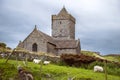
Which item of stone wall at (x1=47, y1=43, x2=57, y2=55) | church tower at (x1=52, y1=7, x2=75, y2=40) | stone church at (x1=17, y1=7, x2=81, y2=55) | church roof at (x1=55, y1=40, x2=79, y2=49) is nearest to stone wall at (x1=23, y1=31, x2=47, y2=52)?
stone church at (x1=17, y1=7, x2=81, y2=55)

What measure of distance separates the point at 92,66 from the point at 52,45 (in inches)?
1492

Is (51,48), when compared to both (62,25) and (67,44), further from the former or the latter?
(62,25)

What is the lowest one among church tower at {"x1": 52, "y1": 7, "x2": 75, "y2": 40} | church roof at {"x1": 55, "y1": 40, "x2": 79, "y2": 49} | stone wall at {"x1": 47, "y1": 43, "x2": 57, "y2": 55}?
stone wall at {"x1": 47, "y1": 43, "x2": 57, "y2": 55}

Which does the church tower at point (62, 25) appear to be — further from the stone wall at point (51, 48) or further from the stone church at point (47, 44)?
the stone wall at point (51, 48)

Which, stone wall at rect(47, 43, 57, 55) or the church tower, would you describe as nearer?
stone wall at rect(47, 43, 57, 55)

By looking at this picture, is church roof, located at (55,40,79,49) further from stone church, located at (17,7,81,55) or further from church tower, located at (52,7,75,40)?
church tower, located at (52,7,75,40)

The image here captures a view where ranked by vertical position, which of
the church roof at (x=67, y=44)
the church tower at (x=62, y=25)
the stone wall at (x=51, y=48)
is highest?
the church tower at (x=62, y=25)

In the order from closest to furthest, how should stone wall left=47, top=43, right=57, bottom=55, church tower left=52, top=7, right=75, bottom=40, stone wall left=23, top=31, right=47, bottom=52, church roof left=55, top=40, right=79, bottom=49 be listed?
stone wall left=23, top=31, right=47, bottom=52, stone wall left=47, top=43, right=57, bottom=55, church roof left=55, top=40, right=79, bottom=49, church tower left=52, top=7, right=75, bottom=40

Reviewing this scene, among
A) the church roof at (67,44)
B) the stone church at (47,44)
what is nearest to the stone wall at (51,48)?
the stone church at (47,44)

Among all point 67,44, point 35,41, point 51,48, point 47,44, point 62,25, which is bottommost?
point 51,48

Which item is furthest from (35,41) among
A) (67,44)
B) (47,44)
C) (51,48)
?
(67,44)

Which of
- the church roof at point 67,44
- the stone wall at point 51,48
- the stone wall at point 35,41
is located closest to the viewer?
the stone wall at point 35,41

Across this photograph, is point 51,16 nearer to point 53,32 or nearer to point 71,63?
point 53,32

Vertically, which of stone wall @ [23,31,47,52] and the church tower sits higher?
the church tower
